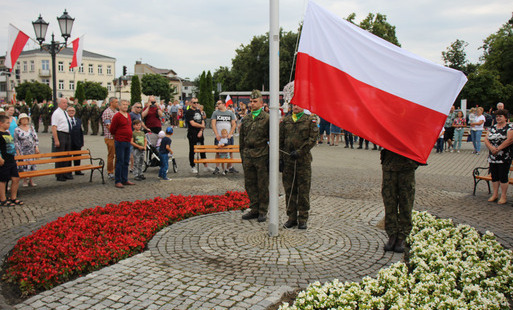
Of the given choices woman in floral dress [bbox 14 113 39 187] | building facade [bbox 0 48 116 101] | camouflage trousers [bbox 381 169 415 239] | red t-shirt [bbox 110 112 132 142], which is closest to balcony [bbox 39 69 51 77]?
building facade [bbox 0 48 116 101]

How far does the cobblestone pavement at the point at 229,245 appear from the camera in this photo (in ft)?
13.6

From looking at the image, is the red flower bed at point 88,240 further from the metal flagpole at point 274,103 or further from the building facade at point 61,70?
the building facade at point 61,70

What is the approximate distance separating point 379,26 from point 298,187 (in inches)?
1923

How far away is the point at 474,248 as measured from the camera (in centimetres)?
530

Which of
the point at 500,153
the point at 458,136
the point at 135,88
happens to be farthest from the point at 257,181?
the point at 135,88

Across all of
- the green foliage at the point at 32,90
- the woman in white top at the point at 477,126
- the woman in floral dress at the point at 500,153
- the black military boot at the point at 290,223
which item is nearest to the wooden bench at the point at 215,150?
the black military boot at the point at 290,223

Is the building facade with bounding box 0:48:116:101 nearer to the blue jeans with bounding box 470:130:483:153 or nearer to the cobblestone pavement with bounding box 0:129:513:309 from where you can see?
the blue jeans with bounding box 470:130:483:153

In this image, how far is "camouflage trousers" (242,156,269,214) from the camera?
21.8ft

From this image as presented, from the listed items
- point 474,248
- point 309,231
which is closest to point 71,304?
point 309,231

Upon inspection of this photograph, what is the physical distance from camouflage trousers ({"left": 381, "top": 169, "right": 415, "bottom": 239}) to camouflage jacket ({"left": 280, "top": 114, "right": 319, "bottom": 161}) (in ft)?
3.85

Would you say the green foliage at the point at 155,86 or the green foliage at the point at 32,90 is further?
the green foliage at the point at 155,86

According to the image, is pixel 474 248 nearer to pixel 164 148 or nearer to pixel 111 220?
pixel 111 220

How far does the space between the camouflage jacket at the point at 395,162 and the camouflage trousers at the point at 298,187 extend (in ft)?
3.70

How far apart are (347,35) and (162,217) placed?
A: 3.93 m
